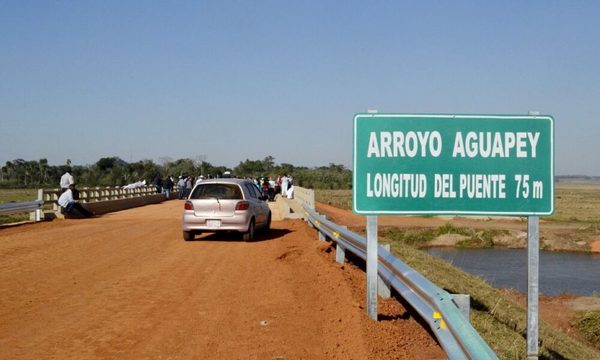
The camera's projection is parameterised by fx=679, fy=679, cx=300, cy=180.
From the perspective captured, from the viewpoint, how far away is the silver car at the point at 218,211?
16.9 meters

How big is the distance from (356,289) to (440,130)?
368cm

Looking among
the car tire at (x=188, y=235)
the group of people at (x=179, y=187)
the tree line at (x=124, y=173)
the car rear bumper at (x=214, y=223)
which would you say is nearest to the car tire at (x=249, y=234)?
the car rear bumper at (x=214, y=223)

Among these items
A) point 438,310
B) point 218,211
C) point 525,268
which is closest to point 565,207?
point 525,268

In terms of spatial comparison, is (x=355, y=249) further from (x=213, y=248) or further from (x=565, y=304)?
(x=565, y=304)

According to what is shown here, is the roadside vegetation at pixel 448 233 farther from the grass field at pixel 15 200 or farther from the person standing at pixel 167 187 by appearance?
the person standing at pixel 167 187

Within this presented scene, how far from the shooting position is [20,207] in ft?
77.0

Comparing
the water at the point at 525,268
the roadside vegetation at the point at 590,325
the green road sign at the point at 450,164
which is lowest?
the water at the point at 525,268

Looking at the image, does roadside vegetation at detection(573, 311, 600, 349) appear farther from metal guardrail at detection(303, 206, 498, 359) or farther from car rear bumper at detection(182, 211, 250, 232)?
metal guardrail at detection(303, 206, 498, 359)

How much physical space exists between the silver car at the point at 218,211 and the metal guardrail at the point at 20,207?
8729 millimetres

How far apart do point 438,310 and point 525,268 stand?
2330 cm

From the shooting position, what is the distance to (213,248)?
15758 mm

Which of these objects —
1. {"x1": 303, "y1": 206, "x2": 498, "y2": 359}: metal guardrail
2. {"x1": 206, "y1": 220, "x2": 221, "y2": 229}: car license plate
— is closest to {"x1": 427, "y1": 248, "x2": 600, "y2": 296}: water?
{"x1": 206, "y1": 220, "x2": 221, "y2": 229}: car license plate

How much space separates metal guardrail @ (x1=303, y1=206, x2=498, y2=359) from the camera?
14.9ft

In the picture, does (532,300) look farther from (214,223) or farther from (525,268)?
(525,268)
